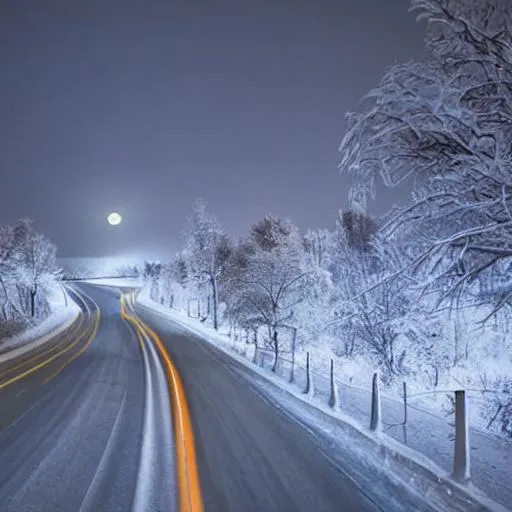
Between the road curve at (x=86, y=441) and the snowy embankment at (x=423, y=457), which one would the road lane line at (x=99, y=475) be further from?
the snowy embankment at (x=423, y=457)

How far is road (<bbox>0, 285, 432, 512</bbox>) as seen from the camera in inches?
203

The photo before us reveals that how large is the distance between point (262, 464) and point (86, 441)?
3577 millimetres

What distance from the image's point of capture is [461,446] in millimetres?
5293

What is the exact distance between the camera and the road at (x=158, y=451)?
5.14 m

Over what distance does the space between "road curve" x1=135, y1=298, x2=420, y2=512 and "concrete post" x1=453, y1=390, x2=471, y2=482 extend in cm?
111

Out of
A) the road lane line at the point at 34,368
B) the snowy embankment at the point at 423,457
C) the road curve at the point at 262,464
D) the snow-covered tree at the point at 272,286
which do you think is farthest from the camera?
the snow-covered tree at the point at 272,286

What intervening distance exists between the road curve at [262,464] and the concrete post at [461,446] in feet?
3.64

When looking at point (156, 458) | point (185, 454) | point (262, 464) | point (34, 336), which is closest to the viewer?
point (262, 464)

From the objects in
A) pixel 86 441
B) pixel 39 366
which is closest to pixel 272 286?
pixel 39 366

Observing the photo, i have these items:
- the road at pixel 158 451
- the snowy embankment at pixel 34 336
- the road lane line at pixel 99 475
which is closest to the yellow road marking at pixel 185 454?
the road at pixel 158 451

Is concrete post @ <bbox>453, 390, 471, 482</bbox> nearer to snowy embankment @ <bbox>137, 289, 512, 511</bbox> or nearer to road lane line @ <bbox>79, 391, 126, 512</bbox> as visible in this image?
snowy embankment @ <bbox>137, 289, 512, 511</bbox>

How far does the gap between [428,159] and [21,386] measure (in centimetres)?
1395

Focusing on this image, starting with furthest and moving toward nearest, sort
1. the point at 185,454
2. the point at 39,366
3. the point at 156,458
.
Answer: the point at 39,366
the point at 185,454
the point at 156,458

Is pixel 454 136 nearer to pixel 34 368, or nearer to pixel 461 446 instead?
pixel 461 446
